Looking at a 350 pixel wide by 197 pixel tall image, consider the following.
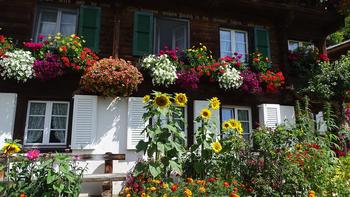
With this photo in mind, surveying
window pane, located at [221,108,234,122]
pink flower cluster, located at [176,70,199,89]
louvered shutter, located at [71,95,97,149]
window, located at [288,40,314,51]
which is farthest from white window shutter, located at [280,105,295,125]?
louvered shutter, located at [71,95,97,149]

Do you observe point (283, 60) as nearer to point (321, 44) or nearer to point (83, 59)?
point (321, 44)

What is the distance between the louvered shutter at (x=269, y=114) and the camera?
802 centimetres

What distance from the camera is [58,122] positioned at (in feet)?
22.5

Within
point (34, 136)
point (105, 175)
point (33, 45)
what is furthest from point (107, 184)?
point (33, 45)

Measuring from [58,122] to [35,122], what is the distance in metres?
0.51

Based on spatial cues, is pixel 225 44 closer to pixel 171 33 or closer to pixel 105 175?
pixel 171 33

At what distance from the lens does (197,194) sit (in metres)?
4.28

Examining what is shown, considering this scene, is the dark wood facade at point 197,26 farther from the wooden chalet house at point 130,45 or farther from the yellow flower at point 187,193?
the yellow flower at point 187,193

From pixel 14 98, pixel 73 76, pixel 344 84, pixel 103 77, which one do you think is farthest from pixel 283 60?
pixel 14 98

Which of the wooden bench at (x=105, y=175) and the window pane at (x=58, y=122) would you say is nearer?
the wooden bench at (x=105, y=175)

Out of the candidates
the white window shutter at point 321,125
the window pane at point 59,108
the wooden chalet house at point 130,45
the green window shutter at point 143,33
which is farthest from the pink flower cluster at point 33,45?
the white window shutter at point 321,125

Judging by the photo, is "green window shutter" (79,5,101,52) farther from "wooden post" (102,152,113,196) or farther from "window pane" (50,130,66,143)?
"wooden post" (102,152,113,196)

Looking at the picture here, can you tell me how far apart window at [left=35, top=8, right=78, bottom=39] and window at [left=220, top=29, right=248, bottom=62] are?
435 cm

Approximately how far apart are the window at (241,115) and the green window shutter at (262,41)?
6.34 ft
